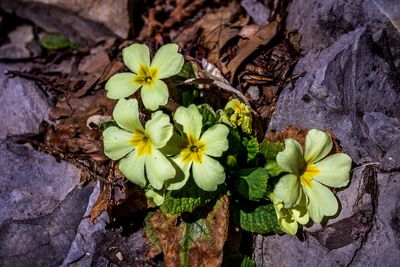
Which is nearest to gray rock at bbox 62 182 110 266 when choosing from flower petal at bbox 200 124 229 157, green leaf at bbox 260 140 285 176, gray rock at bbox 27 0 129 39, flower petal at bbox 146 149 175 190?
flower petal at bbox 146 149 175 190

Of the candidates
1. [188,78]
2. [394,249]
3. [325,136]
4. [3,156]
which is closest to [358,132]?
[325,136]

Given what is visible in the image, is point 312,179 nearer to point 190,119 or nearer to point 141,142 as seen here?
point 190,119

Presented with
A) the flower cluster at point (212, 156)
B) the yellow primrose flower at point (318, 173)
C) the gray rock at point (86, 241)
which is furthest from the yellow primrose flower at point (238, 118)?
the gray rock at point (86, 241)

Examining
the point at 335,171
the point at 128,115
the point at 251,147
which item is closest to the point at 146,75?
the point at 128,115

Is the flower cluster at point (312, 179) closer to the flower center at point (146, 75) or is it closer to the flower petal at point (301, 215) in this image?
the flower petal at point (301, 215)

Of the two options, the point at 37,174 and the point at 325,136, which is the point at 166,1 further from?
the point at 325,136

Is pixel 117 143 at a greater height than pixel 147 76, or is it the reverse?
pixel 147 76
